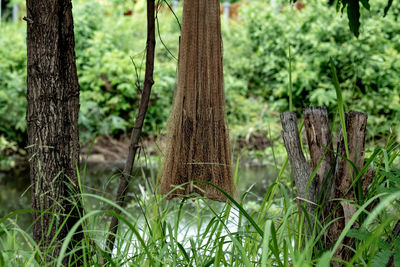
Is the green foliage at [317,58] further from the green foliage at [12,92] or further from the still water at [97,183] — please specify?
the green foliage at [12,92]

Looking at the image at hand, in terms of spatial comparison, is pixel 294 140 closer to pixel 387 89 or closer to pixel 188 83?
pixel 188 83

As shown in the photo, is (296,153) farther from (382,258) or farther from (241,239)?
(382,258)

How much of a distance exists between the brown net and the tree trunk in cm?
35

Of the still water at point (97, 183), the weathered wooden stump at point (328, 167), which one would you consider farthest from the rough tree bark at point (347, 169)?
the still water at point (97, 183)

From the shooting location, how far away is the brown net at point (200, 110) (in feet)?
5.29

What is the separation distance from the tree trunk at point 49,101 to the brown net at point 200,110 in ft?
1.15

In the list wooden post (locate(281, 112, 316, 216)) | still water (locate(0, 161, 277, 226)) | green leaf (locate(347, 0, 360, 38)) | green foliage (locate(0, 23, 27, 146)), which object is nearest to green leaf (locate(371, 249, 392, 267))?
wooden post (locate(281, 112, 316, 216))

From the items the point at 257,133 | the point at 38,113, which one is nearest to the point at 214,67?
the point at 38,113

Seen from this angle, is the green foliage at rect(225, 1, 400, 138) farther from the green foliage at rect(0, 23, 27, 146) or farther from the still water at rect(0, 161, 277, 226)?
the green foliage at rect(0, 23, 27, 146)

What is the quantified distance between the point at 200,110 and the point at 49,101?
1.60 feet

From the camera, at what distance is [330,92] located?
6160 mm

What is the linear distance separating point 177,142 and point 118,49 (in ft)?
20.0

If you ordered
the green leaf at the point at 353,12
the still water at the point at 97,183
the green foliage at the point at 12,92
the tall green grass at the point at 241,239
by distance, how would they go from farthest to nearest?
the green foliage at the point at 12,92 → the still water at the point at 97,183 → the green leaf at the point at 353,12 → the tall green grass at the point at 241,239

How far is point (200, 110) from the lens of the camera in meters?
1.63
